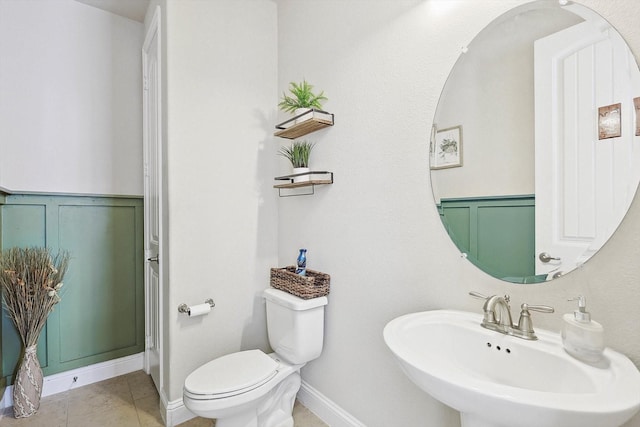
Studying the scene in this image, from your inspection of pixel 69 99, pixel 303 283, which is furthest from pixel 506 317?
pixel 69 99

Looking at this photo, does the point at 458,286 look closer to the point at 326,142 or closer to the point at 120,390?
the point at 326,142

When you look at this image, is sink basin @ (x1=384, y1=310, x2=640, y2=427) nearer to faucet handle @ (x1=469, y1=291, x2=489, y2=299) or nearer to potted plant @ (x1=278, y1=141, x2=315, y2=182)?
faucet handle @ (x1=469, y1=291, x2=489, y2=299)

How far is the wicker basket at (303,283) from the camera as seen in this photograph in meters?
1.70

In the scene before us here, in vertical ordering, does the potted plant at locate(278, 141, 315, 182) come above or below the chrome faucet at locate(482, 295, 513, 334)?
above

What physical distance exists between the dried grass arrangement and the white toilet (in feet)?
3.68

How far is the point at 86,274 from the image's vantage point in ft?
7.17

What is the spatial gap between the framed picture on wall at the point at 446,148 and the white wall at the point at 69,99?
7.11ft

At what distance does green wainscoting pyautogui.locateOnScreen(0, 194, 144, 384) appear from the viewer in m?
1.98

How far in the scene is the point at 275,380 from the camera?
5.14ft

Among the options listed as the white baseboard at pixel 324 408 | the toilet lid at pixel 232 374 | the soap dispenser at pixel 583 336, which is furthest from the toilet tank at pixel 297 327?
the soap dispenser at pixel 583 336

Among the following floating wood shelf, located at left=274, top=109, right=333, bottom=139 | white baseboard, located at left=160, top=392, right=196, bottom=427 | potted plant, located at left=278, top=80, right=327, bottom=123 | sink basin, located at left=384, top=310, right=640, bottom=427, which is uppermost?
potted plant, located at left=278, top=80, right=327, bottom=123

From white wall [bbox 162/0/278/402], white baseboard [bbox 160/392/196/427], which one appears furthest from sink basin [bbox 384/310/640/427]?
white baseboard [bbox 160/392/196/427]

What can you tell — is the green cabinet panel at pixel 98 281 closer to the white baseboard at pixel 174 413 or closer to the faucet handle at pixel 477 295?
the white baseboard at pixel 174 413

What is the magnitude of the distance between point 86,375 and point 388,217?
2.32m
